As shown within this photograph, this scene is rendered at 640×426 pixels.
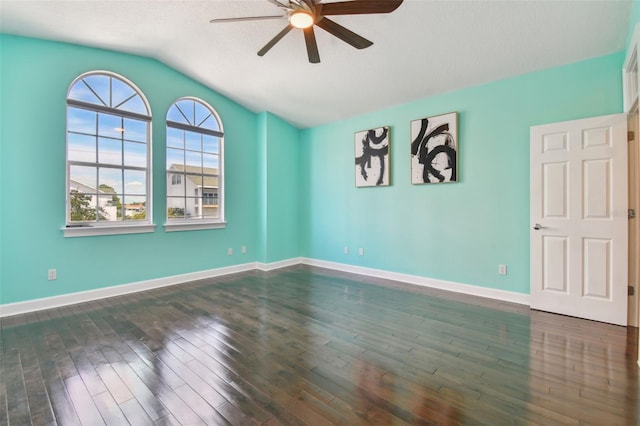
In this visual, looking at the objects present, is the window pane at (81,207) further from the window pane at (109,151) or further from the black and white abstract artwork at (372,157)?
the black and white abstract artwork at (372,157)

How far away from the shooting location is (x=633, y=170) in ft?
9.41

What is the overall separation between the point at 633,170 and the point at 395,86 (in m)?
2.72

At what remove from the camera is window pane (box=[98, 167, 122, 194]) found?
12.8 ft

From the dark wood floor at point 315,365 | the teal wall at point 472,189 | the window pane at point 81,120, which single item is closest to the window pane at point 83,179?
the window pane at point 81,120

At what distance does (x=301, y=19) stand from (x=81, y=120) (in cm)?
326

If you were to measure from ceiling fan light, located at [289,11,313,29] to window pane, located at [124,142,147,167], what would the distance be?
122 inches

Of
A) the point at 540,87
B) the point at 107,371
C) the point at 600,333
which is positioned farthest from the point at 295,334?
the point at 540,87

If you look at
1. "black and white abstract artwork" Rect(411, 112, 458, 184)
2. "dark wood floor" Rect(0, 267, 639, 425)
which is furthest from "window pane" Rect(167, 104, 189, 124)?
"black and white abstract artwork" Rect(411, 112, 458, 184)

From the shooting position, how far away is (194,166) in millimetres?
4828

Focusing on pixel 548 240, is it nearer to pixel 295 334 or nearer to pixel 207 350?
pixel 295 334

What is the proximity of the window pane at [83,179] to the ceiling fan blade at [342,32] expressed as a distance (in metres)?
3.43

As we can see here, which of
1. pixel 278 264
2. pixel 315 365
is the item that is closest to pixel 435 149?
pixel 315 365

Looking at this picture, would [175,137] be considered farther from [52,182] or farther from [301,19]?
[301,19]

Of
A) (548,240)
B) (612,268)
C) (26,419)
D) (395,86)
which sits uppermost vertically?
(395,86)
